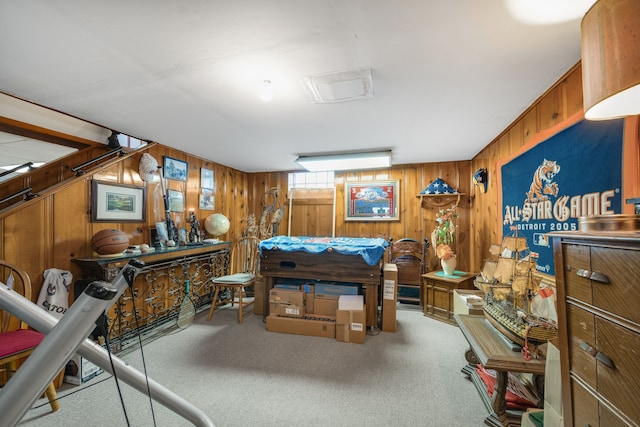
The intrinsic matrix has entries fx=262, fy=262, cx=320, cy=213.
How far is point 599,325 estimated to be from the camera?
980mm

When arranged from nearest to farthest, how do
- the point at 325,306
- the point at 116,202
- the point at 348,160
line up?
the point at 116,202 → the point at 325,306 → the point at 348,160

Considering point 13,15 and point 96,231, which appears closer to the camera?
point 13,15

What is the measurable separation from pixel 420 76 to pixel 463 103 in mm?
715

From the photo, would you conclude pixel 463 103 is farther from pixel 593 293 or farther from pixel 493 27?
pixel 593 293

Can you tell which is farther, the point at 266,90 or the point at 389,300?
the point at 389,300

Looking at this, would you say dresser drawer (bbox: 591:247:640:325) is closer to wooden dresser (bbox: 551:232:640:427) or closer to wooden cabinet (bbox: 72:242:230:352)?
wooden dresser (bbox: 551:232:640:427)

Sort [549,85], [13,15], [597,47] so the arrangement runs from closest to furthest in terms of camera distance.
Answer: [597,47] < [13,15] < [549,85]

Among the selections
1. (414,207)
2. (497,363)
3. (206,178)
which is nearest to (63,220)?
(206,178)

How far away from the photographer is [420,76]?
191cm

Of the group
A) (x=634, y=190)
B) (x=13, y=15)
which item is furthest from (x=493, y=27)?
(x=13, y=15)

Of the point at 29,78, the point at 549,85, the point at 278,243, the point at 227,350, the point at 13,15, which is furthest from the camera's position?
the point at 278,243

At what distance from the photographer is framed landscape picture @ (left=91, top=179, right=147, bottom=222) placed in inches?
110

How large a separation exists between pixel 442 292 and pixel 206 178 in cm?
405

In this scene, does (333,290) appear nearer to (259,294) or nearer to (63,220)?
(259,294)
